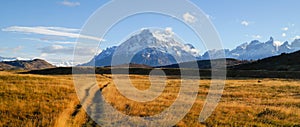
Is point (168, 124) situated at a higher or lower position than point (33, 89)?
lower

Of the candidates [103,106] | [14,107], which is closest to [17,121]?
[14,107]

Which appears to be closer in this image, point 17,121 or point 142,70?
point 17,121

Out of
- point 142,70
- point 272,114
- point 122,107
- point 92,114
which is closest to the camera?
point 92,114

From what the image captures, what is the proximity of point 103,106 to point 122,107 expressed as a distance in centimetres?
162

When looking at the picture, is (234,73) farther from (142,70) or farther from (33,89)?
(33,89)

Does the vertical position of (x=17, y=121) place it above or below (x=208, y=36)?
below

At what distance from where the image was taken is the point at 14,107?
80.7 ft

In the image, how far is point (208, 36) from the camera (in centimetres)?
3681

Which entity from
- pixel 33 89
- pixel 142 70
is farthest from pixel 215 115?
pixel 142 70

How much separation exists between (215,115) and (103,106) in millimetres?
9025

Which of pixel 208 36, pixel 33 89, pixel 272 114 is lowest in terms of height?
pixel 272 114

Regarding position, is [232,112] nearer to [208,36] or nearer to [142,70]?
[208,36]

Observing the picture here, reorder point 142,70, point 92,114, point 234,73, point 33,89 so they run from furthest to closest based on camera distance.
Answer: point 142,70 < point 234,73 < point 33,89 < point 92,114

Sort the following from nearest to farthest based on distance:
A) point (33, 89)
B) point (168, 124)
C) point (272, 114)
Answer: point (168, 124) → point (272, 114) → point (33, 89)
